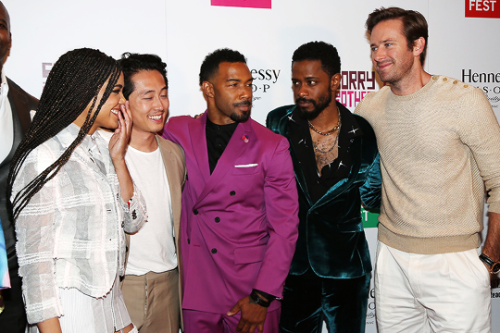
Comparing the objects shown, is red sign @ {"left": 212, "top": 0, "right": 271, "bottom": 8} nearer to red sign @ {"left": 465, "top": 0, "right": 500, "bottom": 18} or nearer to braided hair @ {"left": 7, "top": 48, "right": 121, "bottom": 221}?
braided hair @ {"left": 7, "top": 48, "right": 121, "bottom": 221}

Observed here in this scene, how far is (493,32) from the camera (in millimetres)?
3863

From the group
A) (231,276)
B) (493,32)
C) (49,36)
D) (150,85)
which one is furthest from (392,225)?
(49,36)

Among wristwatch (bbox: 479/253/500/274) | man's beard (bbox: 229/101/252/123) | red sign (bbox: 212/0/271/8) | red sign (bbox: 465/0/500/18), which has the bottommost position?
wristwatch (bbox: 479/253/500/274)

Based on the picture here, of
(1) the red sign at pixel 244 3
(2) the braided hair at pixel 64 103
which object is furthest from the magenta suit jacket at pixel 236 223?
(1) the red sign at pixel 244 3

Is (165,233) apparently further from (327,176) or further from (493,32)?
(493,32)

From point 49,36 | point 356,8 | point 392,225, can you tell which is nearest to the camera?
point 392,225

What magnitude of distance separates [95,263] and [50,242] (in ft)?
0.66

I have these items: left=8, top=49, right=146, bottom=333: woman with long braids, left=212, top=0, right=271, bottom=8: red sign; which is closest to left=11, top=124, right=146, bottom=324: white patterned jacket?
left=8, top=49, right=146, bottom=333: woman with long braids

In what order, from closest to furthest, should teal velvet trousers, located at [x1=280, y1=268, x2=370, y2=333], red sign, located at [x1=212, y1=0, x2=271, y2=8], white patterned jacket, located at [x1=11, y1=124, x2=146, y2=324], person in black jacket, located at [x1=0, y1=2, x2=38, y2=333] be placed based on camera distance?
white patterned jacket, located at [x1=11, y1=124, x2=146, y2=324] → person in black jacket, located at [x1=0, y1=2, x2=38, y2=333] → teal velvet trousers, located at [x1=280, y1=268, x2=370, y2=333] → red sign, located at [x1=212, y1=0, x2=271, y2=8]

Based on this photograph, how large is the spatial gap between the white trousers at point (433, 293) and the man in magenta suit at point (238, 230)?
2.30 feet

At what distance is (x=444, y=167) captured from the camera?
2.48m

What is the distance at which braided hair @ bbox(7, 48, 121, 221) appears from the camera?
60.9 inches

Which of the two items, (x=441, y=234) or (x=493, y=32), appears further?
(x=493, y=32)

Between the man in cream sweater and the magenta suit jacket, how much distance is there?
27.6 inches
